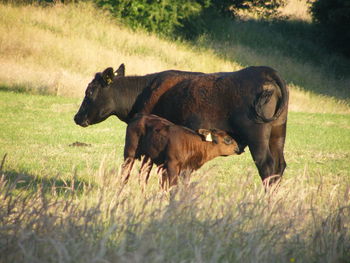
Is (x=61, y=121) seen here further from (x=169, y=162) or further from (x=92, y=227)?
(x=92, y=227)

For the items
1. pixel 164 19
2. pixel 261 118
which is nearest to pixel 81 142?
pixel 261 118

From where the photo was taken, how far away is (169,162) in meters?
7.68

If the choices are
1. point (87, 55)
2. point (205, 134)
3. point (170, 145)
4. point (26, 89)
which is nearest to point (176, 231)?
point (170, 145)

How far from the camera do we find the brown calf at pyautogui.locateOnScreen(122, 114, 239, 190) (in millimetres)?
7703

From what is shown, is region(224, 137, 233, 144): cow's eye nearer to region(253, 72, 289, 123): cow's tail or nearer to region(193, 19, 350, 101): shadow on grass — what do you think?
region(253, 72, 289, 123): cow's tail

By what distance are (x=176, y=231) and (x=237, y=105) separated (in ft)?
11.1

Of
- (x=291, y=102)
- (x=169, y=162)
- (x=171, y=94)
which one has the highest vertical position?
(x=171, y=94)

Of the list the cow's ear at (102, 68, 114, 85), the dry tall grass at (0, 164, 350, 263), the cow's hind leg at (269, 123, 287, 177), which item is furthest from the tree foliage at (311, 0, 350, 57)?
the dry tall grass at (0, 164, 350, 263)

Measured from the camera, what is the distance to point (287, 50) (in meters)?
41.8

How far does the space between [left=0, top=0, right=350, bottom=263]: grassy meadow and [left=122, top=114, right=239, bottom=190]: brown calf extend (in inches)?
17.6

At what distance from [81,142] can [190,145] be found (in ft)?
21.3

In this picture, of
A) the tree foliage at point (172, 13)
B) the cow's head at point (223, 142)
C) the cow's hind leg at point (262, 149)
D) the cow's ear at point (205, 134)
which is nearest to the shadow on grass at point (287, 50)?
the tree foliage at point (172, 13)

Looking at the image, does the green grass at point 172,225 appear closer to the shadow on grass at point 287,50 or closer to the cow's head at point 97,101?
the cow's head at point 97,101

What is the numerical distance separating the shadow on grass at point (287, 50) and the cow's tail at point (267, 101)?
25.2 metres
